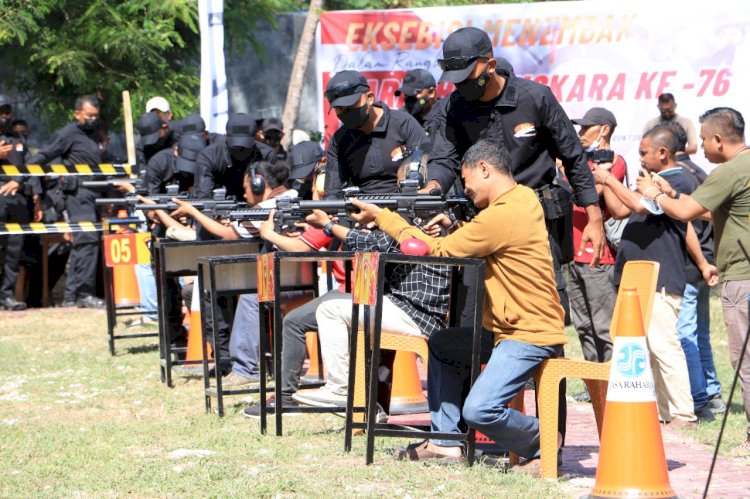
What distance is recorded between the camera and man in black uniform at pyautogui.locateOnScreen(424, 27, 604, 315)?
652 cm

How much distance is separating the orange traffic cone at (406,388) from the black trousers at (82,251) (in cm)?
827

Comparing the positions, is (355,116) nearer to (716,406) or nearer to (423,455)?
(423,455)

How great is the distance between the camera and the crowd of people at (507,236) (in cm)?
595

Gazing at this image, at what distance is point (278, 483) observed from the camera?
585cm

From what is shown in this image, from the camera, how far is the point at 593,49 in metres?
14.3

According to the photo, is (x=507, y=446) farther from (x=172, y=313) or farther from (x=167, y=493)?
(x=172, y=313)

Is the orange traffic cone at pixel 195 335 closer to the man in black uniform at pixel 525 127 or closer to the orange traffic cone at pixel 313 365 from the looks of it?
the orange traffic cone at pixel 313 365

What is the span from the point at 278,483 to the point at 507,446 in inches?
45.1

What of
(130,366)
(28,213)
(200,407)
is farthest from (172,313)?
(28,213)

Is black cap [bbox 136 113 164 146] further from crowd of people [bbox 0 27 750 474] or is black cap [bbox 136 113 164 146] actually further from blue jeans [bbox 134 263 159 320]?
crowd of people [bbox 0 27 750 474]

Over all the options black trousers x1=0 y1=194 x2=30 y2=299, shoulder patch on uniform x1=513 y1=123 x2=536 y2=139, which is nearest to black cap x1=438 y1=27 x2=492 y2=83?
shoulder patch on uniform x1=513 y1=123 x2=536 y2=139

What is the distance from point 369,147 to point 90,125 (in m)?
7.67

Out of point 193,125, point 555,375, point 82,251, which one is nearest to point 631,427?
point 555,375

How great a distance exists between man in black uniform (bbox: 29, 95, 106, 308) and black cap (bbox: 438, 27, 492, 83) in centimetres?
910
